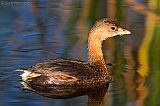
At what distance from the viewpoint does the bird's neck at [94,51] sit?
8562mm

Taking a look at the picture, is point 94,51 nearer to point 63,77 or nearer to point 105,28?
point 105,28

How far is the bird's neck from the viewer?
856cm

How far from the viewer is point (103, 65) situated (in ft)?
28.0

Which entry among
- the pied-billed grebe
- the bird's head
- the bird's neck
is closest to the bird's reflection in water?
the pied-billed grebe

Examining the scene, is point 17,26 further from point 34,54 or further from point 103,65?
point 103,65

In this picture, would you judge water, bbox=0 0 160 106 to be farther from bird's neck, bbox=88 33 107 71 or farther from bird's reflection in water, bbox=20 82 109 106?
bird's neck, bbox=88 33 107 71

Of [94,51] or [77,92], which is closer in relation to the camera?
[77,92]

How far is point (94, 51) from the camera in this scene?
859 centimetres

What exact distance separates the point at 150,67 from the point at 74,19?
2.10 metres

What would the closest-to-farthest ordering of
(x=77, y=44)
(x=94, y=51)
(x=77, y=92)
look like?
(x=77, y=92)
(x=94, y=51)
(x=77, y=44)

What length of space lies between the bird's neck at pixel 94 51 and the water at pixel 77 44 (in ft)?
0.77

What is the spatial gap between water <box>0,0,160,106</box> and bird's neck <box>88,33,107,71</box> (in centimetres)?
23

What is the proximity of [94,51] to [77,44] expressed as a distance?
745 millimetres

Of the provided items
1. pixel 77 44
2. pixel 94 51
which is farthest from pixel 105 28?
pixel 77 44
